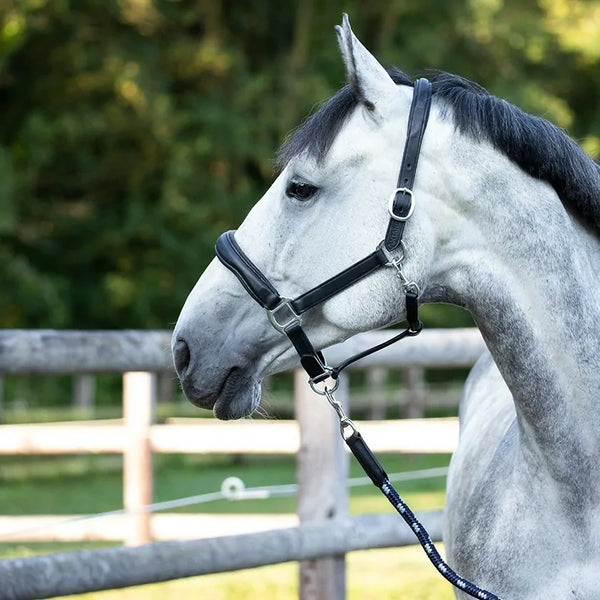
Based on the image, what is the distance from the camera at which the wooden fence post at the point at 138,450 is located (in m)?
5.11

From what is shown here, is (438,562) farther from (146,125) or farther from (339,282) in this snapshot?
(146,125)

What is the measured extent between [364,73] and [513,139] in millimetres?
391

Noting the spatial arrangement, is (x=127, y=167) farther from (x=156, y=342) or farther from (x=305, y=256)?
(x=305, y=256)

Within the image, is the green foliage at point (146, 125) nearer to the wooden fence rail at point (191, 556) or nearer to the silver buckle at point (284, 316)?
the wooden fence rail at point (191, 556)

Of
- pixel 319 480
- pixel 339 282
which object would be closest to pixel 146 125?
pixel 319 480

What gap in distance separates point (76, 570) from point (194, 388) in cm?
99

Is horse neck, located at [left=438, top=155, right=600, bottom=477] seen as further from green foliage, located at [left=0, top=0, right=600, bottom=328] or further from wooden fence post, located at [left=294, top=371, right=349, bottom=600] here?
green foliage, located at [left=0, top=0, right=600, bottom=328]

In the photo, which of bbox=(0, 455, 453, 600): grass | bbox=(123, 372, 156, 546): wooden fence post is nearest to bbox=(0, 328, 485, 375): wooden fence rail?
bbox=(123, 372, 156, 546): wooden fence post

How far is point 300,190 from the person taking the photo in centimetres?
248

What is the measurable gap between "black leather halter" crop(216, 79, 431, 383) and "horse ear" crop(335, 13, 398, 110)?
0.08 meters

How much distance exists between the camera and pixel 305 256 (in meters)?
2.47

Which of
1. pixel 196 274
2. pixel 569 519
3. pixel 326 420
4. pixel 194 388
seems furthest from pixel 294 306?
pixel 196 274

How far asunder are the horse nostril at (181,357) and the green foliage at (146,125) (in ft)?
37.9

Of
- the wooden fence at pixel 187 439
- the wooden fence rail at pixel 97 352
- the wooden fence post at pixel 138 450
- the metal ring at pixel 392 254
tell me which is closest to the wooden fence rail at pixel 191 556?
the wooden fence at pixel 187 439
